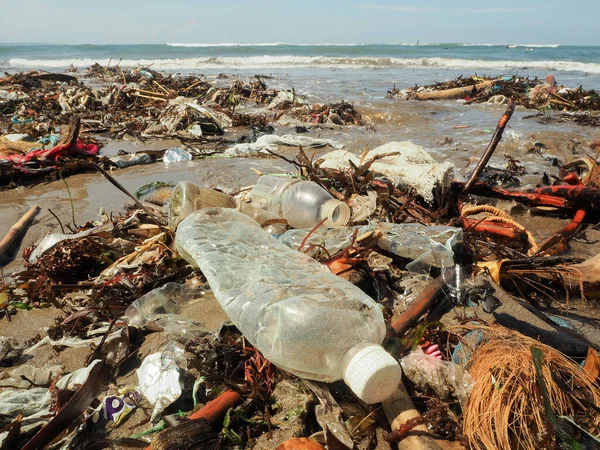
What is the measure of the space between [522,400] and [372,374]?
1.64 ft

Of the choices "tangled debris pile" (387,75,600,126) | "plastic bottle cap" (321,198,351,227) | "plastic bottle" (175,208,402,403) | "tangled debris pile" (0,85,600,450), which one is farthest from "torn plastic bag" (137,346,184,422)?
"tangled debris pile" (387,75,600,126)

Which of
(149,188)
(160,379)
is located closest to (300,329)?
(160,379)

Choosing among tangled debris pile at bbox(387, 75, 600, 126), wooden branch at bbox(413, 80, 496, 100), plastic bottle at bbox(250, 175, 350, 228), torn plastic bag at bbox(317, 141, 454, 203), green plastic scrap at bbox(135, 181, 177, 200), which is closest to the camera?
plastic bottle at bbox(250, 175, 350, 228)

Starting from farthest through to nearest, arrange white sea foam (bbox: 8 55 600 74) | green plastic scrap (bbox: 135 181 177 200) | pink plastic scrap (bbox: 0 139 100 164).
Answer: white sea foam (bbox: 8 55 600 74)
pink plastic scrap (bbox: 0 139 100 164)
green plastic scrap (bbox: 135 181 177 200)

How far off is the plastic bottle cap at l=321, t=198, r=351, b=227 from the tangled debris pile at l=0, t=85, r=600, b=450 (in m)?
0.01

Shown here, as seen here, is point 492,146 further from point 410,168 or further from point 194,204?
point 194,204

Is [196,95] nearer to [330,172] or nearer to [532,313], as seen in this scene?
[330,172]

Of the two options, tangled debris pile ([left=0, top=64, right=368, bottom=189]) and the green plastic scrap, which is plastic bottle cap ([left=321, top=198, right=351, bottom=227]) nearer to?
the green plastic scrap

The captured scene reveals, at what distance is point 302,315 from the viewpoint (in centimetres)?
147

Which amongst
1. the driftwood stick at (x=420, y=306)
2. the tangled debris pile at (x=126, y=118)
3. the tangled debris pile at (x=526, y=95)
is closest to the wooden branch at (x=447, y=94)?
the tangled debris pile at (x=526, y=95)

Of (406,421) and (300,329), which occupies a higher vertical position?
(300,329)

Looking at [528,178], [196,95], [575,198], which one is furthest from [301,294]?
[196,95]

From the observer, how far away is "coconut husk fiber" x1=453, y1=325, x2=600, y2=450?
1.26 meters

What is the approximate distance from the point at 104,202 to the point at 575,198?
4.23 meters
